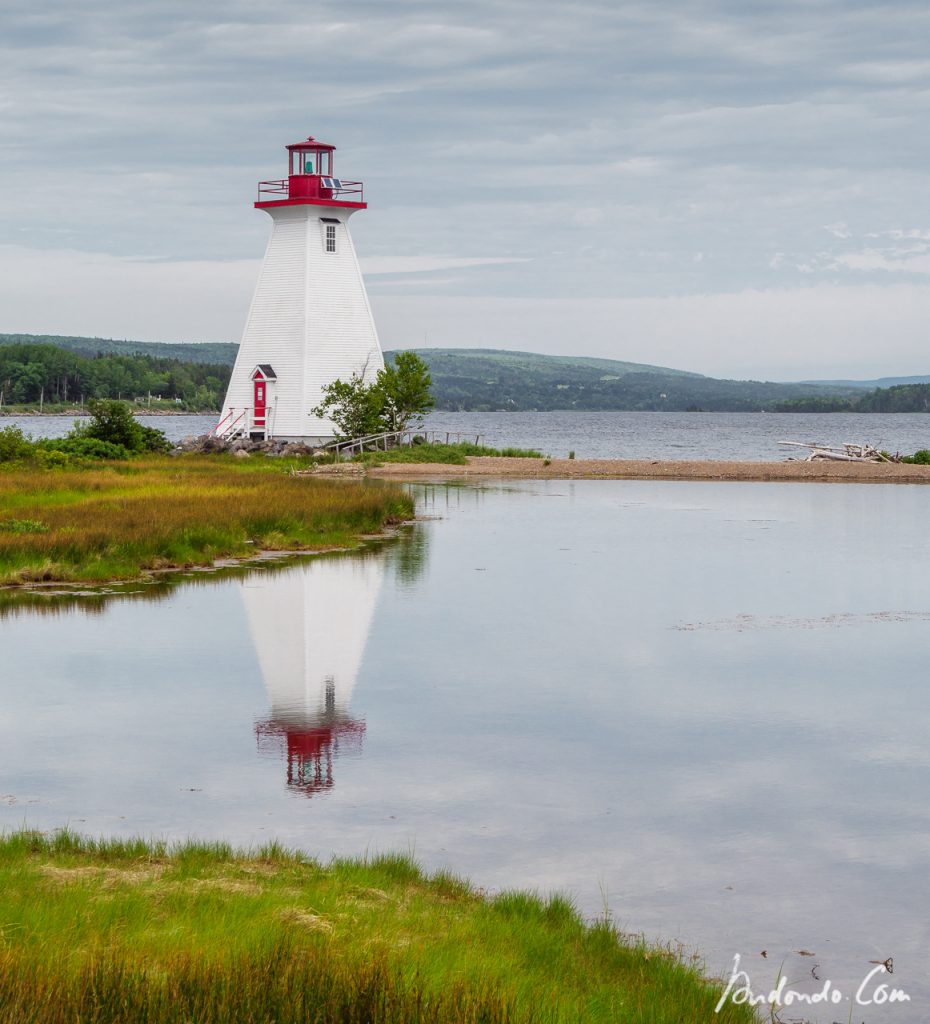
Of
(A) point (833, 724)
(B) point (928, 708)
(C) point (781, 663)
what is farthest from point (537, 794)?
(C) point (781, 663)

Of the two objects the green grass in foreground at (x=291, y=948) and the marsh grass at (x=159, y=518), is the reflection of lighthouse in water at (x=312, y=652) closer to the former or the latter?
the marsh grass at (x=159, y=518)

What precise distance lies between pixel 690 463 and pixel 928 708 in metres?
48.6

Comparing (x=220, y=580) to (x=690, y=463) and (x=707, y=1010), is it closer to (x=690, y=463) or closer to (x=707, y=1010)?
(x=707, y=1010)

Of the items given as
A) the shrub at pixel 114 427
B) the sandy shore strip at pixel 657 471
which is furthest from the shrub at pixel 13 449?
the sandy shore strip at pixel 657 471

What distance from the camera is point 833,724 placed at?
43.7 feet

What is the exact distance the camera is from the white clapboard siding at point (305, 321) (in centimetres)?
5878

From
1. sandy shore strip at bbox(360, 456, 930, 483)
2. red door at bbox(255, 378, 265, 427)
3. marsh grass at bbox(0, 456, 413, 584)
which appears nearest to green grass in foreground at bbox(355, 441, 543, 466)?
sandy shore strip at bbox(360, 456, 930, 483)

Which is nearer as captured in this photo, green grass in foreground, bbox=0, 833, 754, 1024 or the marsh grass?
green grass in foreground, bbox=0, 833, 754, 1024

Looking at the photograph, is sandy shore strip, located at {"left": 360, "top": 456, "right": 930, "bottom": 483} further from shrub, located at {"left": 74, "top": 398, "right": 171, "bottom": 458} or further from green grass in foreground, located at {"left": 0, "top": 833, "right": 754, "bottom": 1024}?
green grass in foreground, located at {"left": 0, "top": 833, "right": 754, "bottom": 1024}

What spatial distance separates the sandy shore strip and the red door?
6.80 meters

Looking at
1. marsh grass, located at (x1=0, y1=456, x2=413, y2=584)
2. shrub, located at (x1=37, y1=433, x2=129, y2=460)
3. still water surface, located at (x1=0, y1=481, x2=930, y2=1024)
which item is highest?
shrub, located at (x1=37, y1=433, x2=129, y2=460)

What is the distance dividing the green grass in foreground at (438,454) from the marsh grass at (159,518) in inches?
695

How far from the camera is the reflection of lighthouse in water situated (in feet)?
40.8

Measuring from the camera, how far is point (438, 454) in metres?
61.5
